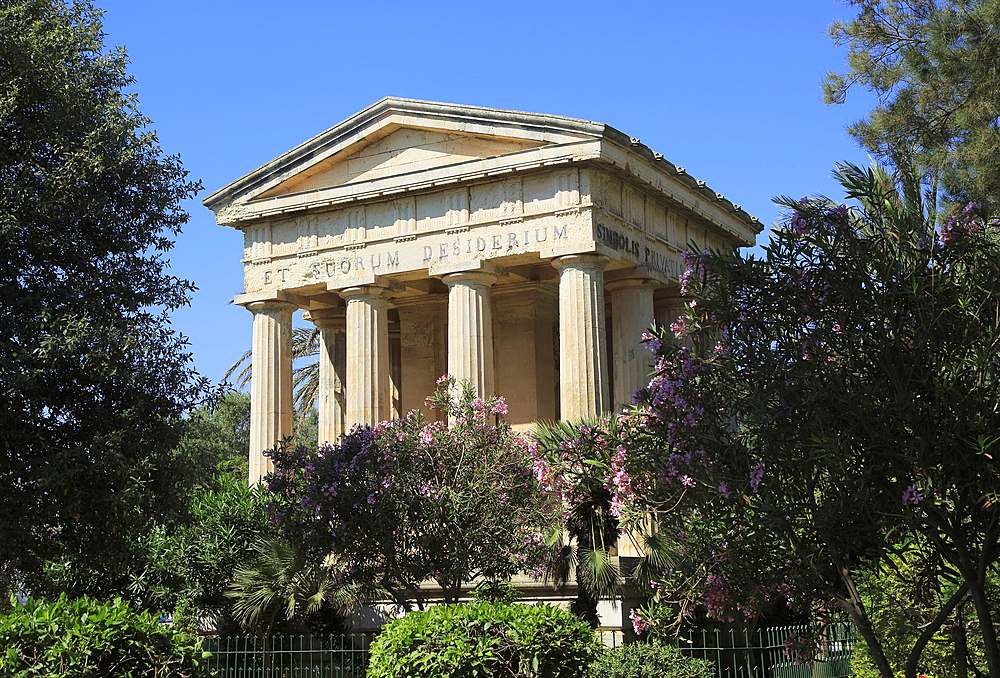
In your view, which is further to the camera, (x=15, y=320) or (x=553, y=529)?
(x=553, y=529)

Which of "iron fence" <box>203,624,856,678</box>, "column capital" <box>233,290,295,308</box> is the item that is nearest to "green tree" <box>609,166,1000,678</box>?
"iron fence" <box>203,624,856,678</box>

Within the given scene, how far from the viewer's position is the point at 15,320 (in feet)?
39.9

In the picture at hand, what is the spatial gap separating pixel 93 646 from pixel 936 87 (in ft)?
50.4

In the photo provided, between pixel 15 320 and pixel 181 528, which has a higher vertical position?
pixel 15 320

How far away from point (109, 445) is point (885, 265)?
884 centimetres

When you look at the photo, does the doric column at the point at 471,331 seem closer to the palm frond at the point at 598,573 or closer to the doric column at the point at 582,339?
the doric column at the point at 582,339

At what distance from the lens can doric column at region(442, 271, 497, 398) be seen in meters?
21.2

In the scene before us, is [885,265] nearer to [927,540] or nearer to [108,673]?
[927,540]

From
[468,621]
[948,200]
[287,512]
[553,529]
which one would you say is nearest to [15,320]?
[287,512]

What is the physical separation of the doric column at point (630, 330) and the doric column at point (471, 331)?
273 centimetres

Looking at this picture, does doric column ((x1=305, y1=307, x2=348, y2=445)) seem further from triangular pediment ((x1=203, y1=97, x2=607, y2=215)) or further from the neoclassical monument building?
triangular pediment ((x1=203, y1=97, x2=607, y2=215))

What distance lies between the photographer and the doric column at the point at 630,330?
21.8 meters

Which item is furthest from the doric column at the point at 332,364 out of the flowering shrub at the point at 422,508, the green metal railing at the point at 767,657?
the green metal railing at the point at 767,657

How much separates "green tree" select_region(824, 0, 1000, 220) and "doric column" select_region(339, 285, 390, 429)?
10175 mm
